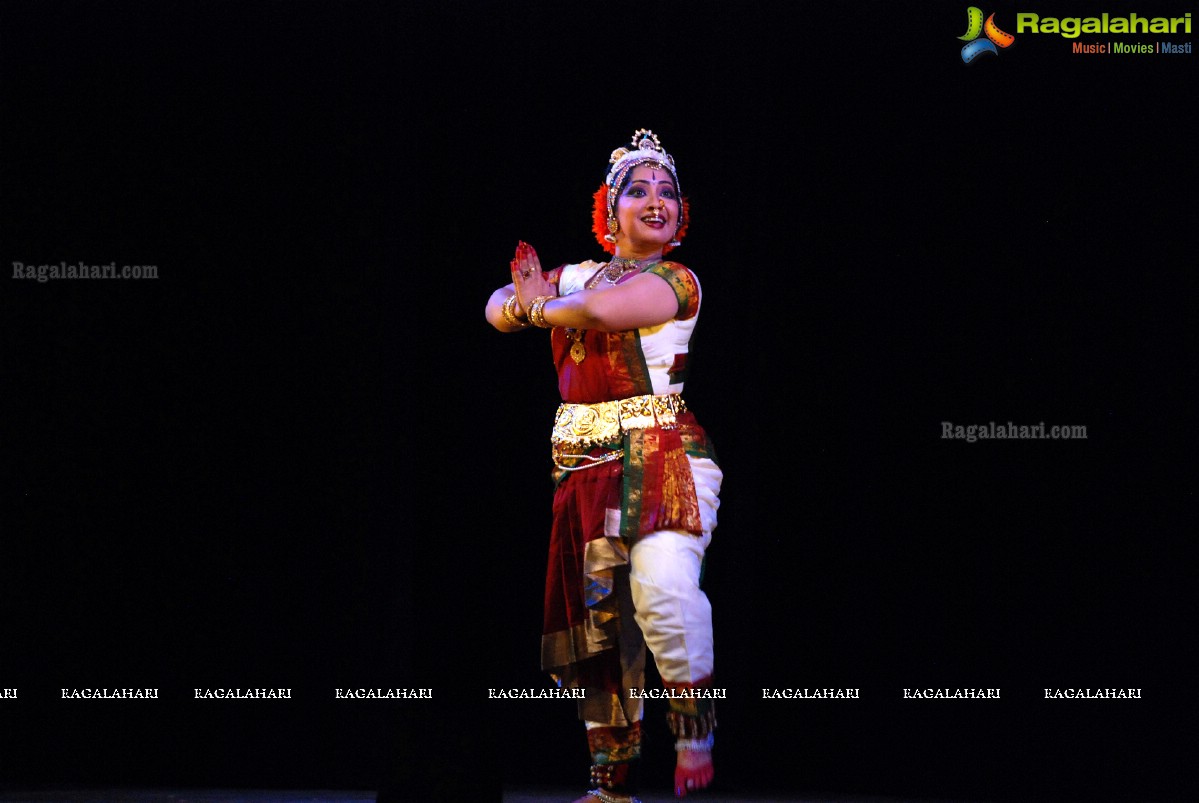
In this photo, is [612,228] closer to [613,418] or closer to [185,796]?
[613,418]

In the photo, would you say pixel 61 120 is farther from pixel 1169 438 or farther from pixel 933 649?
pixel 1169 438

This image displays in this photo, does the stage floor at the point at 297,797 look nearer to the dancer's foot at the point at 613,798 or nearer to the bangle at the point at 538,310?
the dancer's foot at the point at 613,798

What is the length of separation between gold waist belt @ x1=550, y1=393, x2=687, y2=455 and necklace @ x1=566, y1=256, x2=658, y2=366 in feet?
0.41

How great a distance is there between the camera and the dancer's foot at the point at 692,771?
10.8 feet

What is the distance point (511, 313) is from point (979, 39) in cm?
159

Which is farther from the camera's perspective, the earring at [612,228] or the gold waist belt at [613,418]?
the earring at [612,228]

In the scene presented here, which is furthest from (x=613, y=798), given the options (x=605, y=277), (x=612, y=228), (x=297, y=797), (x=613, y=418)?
(x=612, y=228)

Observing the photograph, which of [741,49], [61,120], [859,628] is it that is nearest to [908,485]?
[859,628]

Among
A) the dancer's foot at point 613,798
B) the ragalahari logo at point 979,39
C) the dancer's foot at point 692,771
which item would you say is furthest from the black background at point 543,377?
the dancer's foot at point 692,771

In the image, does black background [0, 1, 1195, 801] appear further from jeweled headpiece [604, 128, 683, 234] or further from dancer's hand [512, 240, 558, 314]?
dancer's hand [512, 240, 558, 314]

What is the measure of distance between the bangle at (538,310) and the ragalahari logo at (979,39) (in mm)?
1485

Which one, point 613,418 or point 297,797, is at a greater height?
point 613,418

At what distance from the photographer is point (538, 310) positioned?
3.41 m

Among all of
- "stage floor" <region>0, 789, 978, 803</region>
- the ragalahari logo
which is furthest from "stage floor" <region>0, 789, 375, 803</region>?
the ragalahari logo
